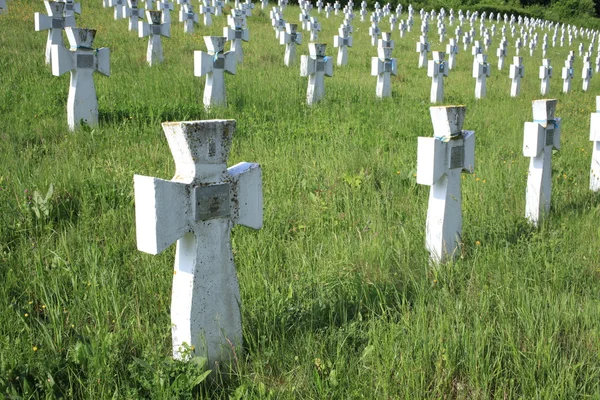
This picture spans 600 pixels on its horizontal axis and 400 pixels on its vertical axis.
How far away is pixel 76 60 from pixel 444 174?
468 centimetres

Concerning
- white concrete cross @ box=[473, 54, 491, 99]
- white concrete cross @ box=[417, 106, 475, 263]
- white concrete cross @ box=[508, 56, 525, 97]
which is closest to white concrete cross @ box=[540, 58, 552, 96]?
white concrete cross @ box=[508, 56, 525, 97]

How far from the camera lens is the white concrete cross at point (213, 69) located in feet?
27.6

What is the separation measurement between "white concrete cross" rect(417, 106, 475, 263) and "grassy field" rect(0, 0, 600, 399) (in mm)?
158

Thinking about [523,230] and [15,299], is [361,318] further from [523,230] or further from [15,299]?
[523,230]

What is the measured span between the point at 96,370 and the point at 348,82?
9.65 metres

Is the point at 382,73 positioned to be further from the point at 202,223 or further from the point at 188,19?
the point at 202,223

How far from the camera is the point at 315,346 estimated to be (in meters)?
2.81

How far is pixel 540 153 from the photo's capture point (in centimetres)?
509

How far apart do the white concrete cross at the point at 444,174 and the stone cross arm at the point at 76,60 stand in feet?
14.7

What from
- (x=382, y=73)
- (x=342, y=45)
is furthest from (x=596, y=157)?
(x=342, y=45)

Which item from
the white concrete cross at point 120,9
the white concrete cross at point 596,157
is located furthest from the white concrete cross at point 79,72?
the white concrete cross at point 120,9

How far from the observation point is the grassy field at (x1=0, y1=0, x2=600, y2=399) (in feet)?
8.52

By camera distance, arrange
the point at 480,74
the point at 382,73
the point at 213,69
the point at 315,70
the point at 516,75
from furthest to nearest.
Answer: the point at 516,75, the point at 480,74, the point at 382,73, the point at 315,70, the point at 213,69

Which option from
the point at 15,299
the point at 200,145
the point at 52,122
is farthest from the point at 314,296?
the point at 52,122
